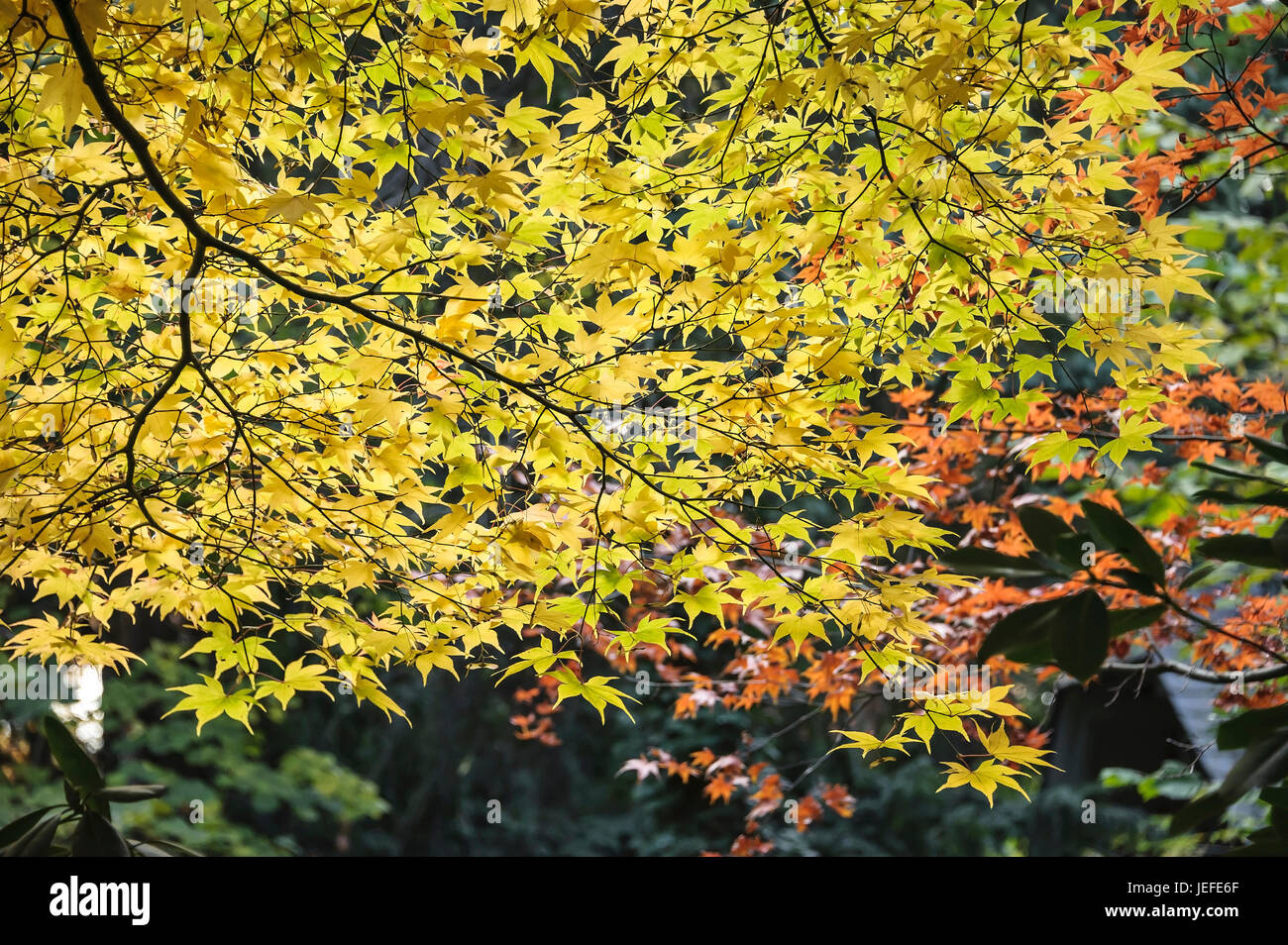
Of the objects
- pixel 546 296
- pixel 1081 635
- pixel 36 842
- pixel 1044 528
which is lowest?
pixel 36 842

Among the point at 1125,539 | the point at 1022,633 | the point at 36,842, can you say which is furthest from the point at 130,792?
the point at 1125,539

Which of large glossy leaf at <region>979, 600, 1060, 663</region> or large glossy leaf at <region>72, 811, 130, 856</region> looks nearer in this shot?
large glossy leaf at <region>979, 600, 1060, 663</region>

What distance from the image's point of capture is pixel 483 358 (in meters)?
2.17

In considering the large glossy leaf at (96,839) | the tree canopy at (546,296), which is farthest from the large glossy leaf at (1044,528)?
the large glossy leaf at (96,839)

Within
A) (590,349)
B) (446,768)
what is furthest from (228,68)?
(446,768)

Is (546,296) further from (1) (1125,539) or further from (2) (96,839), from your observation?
(1) (1125,539)

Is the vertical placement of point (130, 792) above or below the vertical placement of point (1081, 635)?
below

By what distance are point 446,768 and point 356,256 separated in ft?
20.2

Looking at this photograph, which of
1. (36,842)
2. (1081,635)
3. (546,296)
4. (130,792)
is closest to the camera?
(1081,635)

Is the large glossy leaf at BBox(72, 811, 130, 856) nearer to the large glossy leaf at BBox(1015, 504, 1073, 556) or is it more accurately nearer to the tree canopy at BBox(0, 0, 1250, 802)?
the tree canopy at BBox(0, 0, 1250, 802)

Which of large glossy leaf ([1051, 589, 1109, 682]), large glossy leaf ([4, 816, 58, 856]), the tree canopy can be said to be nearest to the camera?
large glossy leaf ([1051, 589, 1109, 682])

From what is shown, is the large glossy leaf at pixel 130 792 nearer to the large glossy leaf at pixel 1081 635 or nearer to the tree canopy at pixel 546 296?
the tree canopy at pixel 546 296

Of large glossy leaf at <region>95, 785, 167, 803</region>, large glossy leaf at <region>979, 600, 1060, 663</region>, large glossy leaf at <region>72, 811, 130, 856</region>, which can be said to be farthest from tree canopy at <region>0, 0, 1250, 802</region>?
large glossy leaf at <region>979, 600, 1060, 663</region>
